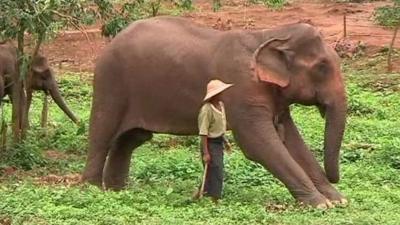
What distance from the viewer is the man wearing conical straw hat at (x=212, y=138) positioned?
403 inches

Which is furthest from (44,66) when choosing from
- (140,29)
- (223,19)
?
(223,19)

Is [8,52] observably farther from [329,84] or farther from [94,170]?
[329,84]

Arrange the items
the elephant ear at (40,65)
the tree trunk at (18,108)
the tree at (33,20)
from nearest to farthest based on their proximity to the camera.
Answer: the tree at (33,20) → the tree trunk at (18,108) → the elephant ear at (40,65)

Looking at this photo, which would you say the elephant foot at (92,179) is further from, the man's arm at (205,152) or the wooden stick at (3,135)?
the wooden stick at (3,135)

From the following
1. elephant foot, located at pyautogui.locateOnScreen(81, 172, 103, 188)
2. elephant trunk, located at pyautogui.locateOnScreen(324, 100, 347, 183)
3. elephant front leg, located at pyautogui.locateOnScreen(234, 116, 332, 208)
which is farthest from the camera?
elephant foot, located at pyautogui.locateOnScreen(81, 172, 103, 188)

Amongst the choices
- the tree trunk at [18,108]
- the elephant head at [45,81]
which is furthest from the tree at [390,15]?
the tree trunk at [18,108]

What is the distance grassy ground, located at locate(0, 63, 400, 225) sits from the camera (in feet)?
30.1

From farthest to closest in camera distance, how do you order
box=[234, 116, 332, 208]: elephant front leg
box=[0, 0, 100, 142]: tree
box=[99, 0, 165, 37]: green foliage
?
box=[99, 0, 165, 37]: green foliage
box=[0, 0, 100, 142]: tree
box=[234, 116, 332, 208]: elephant front leg

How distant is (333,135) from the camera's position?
34.1 feet

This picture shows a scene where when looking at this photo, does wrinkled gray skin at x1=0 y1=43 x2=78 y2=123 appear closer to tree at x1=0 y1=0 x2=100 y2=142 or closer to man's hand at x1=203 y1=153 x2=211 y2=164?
tree at x1=0 y1=0 x2=100 y2=142

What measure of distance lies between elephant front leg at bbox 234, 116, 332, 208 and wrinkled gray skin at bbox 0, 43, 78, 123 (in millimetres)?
5801

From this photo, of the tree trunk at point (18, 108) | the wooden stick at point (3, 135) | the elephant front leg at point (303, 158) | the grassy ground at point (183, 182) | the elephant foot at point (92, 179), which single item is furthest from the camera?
the tree trunk at point (18, 108)

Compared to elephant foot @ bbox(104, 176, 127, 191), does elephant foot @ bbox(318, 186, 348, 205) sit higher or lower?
higher

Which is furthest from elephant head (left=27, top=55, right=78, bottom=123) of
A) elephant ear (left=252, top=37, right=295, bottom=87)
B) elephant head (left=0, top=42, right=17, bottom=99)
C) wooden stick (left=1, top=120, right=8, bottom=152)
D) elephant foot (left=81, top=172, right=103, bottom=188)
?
elephant ear (left=252, top=37, right=295, bottom=87)
